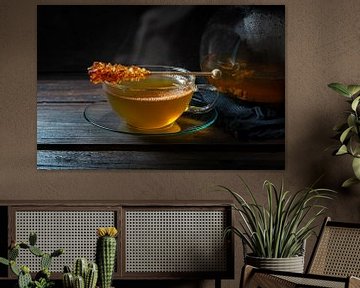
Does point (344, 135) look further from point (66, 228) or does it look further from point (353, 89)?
point (66, 228)

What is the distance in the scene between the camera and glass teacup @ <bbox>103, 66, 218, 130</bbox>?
6.00 m

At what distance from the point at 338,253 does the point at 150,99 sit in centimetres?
166

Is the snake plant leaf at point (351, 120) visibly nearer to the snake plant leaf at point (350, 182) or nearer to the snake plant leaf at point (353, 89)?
the snake plant leaf at point (353, 89)

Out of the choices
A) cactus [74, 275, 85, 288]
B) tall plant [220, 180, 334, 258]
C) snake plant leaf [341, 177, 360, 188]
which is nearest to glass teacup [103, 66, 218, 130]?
tall plant [220, 180, 334, 258]

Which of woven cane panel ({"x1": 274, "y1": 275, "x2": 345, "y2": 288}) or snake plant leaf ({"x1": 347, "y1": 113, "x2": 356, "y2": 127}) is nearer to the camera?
woven cane panel ({"x1": 274, "y1": 275, "x2": 345, "y2": 288})

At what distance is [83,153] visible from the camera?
606cm

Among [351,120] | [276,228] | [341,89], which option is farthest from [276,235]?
[341,89]

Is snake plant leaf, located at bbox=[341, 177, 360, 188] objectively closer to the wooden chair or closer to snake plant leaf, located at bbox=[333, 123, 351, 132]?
snake plant leaf, located at bbox=[333, 123, 351, 132]

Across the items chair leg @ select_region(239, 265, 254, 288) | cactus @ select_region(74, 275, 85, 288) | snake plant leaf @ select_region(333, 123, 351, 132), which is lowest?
chair leg @ select_region(239, 265, 254, 288)

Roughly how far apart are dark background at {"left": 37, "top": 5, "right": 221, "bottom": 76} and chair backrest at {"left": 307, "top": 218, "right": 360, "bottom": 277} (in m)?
1.55

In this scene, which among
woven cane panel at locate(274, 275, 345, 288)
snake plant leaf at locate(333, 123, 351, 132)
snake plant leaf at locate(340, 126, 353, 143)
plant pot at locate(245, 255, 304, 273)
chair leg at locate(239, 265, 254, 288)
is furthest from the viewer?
snake plant leaf at locate(333, 123, 351, 132)

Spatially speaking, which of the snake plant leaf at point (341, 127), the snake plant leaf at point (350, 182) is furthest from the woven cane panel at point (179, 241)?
the snake plant leaf at point (341, 127)

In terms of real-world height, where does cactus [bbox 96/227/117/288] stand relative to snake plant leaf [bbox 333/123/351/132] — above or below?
below

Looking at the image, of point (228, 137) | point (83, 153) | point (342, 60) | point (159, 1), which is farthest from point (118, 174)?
point (342, 60)
